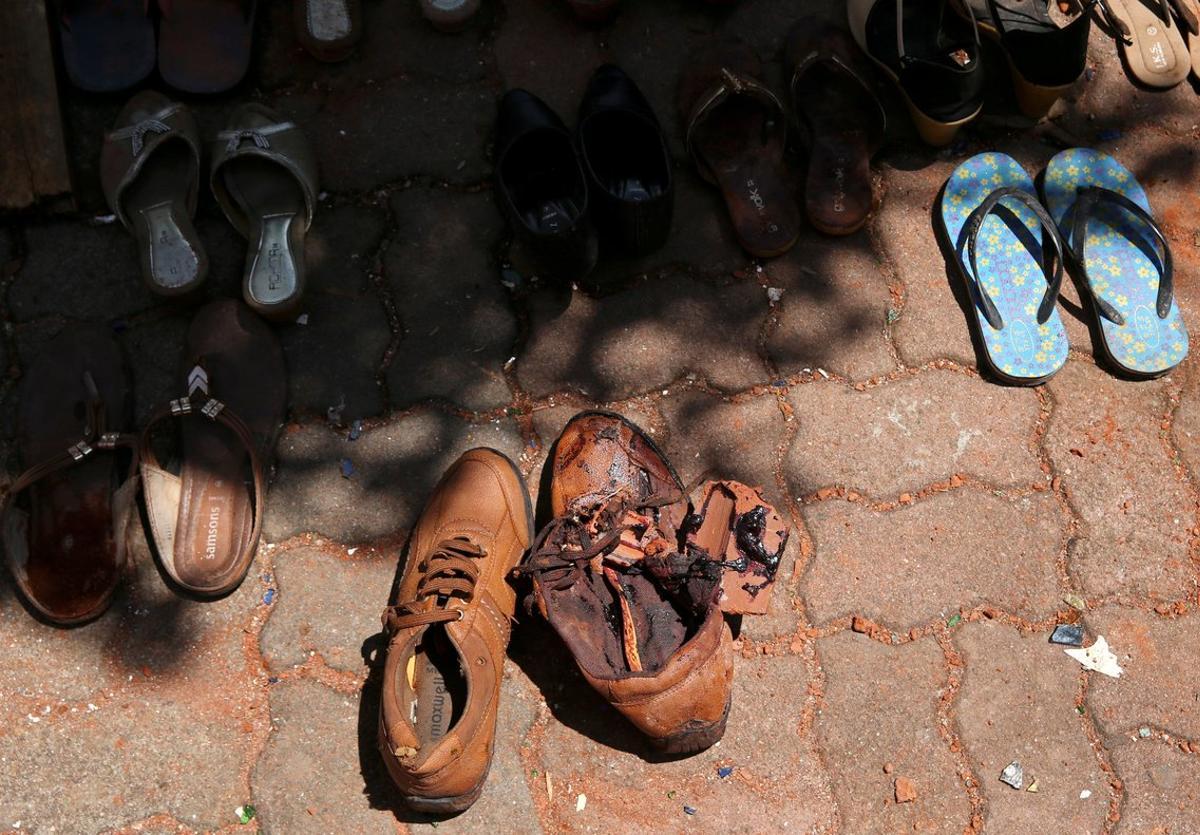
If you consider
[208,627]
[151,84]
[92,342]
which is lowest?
[208,627]

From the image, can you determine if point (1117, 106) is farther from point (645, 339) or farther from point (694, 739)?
point (694, 739)

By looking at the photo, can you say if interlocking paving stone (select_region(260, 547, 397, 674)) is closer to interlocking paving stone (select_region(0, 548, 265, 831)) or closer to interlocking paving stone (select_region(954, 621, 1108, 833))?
interlocking paving stone (select_region(0, 548, 265, 831))

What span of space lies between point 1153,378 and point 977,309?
57cm

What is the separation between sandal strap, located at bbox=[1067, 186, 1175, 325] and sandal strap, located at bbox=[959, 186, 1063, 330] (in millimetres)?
93

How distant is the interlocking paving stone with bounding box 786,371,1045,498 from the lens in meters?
2.91

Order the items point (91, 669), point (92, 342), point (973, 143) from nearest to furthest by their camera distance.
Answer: point (91, 669)
point (92, 342)
point (973, 143)

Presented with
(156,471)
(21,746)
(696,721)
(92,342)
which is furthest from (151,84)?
(696,721)

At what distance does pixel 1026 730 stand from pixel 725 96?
1971mm

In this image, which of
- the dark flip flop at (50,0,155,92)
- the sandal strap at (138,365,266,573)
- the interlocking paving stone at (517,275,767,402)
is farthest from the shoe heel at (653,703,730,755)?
the dark flip flop at (50,0,155,92)

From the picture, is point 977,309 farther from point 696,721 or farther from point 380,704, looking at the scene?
point 380,704

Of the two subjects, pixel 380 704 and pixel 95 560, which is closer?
pixel 380 704

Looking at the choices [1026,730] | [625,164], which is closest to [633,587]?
[1026,730]

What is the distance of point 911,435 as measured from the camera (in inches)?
116

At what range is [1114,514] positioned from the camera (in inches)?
114
